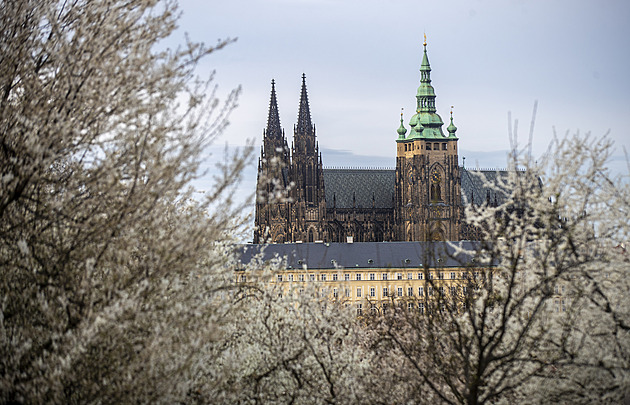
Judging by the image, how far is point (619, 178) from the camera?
13492 mm

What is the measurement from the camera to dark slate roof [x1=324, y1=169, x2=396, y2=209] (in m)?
109

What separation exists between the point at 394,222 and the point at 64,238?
311 ft

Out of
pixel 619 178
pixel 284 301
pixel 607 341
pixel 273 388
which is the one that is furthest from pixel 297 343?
pixel 619 178

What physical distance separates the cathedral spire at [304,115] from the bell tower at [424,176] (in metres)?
13.9

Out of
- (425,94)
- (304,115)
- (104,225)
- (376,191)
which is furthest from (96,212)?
(376,191)

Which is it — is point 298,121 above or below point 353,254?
above

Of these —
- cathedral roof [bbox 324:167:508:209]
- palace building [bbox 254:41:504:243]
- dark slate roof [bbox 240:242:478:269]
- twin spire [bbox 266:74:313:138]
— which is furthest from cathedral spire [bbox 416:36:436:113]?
dark slate roof [bbox 240:242:478:269]

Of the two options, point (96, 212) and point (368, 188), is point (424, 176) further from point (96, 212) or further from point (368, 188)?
point (96, 212)

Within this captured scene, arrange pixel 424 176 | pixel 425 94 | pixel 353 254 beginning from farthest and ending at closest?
pixel 425 94
pixel 424 176
pixel 353 254

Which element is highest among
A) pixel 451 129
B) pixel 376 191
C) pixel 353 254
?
pixel 451 129

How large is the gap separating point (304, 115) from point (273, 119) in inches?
157

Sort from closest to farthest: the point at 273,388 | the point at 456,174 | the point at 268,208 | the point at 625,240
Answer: the point at 625,240, the point at 273,388, the point at 268,208, the point at 456,174

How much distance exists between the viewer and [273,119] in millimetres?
98500

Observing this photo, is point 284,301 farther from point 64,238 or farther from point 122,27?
point 122,27
